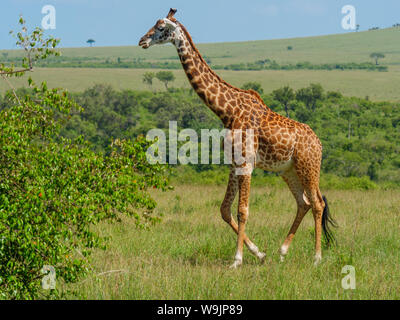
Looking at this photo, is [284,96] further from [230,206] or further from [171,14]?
[171,14]

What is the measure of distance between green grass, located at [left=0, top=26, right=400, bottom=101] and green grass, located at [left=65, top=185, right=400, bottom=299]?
170ft

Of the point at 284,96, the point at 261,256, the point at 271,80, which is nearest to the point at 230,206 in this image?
the point at 261,256

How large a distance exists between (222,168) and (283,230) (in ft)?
57.1

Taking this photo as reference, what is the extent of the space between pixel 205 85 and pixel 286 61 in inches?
4123

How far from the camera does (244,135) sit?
6.70 metres

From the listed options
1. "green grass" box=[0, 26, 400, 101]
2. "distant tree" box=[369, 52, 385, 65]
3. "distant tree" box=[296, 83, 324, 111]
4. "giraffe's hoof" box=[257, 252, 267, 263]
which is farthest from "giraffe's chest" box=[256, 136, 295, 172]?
"distant tree" box=[369, 52, 385, 65]

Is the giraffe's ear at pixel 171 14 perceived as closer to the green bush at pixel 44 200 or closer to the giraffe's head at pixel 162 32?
the giraffe's head at pixel 162 32

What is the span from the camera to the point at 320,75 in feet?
265

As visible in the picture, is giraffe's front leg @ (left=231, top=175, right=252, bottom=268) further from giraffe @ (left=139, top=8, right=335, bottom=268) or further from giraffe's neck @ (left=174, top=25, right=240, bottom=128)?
giraffe's neck @ (left=174, top=25, right=240, bottom=128)

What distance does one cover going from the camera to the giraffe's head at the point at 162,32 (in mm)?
6336

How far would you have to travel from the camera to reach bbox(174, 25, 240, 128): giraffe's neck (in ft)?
21.9
